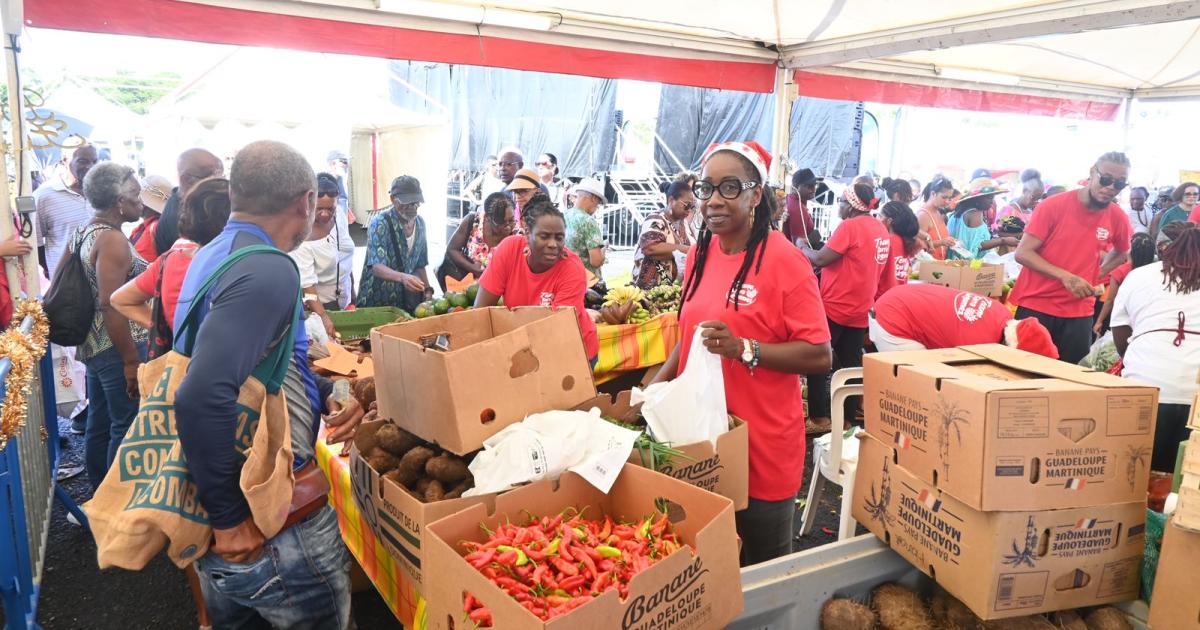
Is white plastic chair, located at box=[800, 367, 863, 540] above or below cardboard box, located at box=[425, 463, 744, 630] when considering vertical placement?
below

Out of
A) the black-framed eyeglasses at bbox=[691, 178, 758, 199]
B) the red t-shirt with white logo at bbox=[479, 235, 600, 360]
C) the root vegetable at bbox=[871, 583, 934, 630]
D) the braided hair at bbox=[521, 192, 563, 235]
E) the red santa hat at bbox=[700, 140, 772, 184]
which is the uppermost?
Result: the red santa hat at bbox=[700, 140, 772, 184]

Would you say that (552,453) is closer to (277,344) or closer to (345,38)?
(277,344)

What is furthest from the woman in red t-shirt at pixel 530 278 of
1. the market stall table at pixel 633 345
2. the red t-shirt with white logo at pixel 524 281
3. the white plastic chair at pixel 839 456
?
the white plastic chair at pixel 839 456

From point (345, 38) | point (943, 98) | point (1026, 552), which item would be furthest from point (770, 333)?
point (943, 98)

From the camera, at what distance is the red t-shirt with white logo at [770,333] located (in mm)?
2361

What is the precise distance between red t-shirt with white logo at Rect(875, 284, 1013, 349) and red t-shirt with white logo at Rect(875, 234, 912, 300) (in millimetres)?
1742

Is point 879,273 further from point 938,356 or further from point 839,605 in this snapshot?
point 839,605

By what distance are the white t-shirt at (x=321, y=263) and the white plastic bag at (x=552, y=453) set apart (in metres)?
3.47

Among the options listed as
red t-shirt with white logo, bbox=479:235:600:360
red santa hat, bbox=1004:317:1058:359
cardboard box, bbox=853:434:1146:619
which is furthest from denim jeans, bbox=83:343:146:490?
red santa hat, bbox=1004:317:1058:359

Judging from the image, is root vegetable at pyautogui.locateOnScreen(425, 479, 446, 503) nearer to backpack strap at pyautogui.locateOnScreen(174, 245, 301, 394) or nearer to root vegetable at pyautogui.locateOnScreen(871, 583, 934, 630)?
backpack strap at pyautogui.locateOnScreen(174, 245, 301, 394)

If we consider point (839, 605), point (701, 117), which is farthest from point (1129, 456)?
point (701, 117)

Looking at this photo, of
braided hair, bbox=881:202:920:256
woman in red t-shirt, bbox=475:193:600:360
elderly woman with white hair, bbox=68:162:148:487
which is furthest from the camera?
braided hair, bbox=881:202:920:256

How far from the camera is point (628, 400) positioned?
2.44 m

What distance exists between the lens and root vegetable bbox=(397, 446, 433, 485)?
2.29 metres
